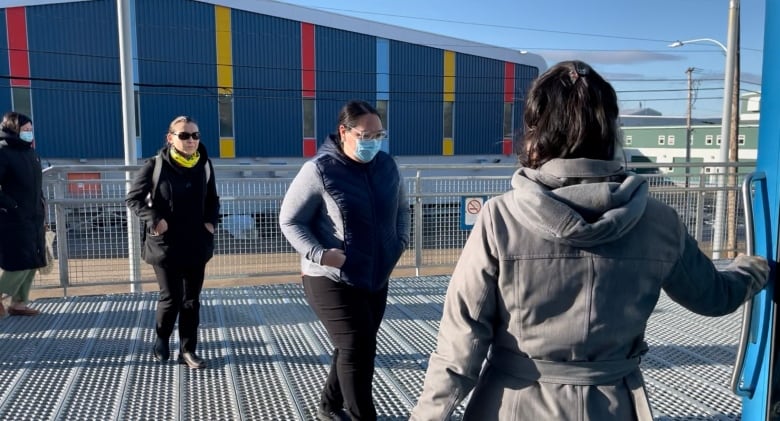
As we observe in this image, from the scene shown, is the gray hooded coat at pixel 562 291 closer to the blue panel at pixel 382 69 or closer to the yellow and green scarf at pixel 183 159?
the yellow and green scarf at pixel 183 159

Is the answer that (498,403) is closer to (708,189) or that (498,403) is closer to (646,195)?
(646,195)

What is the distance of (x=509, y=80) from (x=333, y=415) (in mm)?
26995

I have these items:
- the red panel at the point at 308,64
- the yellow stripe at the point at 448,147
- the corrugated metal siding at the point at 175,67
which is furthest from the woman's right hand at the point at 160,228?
the yellow stripe at the point at 448,147

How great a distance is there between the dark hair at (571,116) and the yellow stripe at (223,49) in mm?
23200

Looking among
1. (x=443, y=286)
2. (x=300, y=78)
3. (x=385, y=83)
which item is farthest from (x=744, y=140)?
(x=443, y=286)

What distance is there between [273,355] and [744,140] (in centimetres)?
4503

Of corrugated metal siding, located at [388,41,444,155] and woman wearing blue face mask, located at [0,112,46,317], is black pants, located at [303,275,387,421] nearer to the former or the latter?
woman wearing blue face mask, located at [0,112,46,317]

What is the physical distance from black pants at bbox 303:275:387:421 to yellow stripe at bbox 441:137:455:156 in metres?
24.7

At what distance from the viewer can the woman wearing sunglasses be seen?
410cm

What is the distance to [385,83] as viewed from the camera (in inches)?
1029

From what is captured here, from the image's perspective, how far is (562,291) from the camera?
5.24 feet

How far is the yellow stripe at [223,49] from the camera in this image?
23394mm

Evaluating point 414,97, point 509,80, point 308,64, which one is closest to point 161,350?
point 308,64

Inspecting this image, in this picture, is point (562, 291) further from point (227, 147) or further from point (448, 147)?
point (448, 147)
